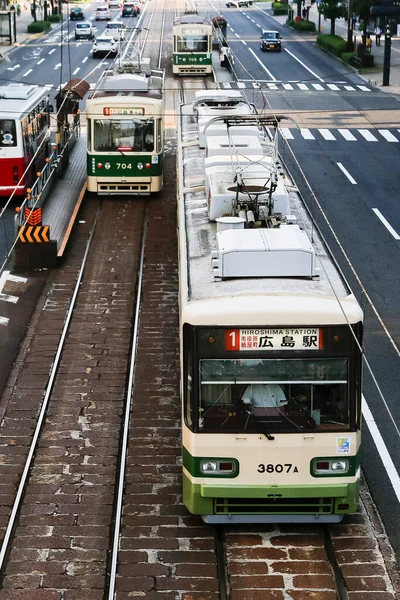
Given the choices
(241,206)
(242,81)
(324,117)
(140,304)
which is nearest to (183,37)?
(242,81)

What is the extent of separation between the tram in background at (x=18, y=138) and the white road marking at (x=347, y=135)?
14586 millimetres

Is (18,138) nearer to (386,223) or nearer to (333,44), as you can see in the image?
(386,223)

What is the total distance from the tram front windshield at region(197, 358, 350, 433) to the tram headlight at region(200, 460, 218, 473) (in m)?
0.37

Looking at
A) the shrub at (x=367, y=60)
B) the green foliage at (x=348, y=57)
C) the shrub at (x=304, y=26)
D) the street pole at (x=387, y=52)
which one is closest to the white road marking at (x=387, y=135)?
the street pole at (x=387, y=52)

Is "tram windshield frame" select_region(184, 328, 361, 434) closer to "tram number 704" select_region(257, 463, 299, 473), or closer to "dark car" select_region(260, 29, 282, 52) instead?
"tram number 704" select_region(257, 463, 299, 473)

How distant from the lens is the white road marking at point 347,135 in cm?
4197

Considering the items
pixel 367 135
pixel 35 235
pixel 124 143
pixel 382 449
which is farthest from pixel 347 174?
pixel 382 449

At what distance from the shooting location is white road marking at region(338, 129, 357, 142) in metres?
42.0

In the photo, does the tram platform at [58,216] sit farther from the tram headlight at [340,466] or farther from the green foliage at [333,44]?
the green foliage at [333,44]

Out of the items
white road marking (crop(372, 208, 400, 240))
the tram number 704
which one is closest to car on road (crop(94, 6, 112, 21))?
white road marking (crop(372, 208, 400, 240))

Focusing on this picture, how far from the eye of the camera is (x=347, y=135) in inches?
1689

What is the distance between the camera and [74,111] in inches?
1436

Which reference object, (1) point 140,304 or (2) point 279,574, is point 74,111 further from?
(2) point 279,574

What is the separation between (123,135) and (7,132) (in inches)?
125
